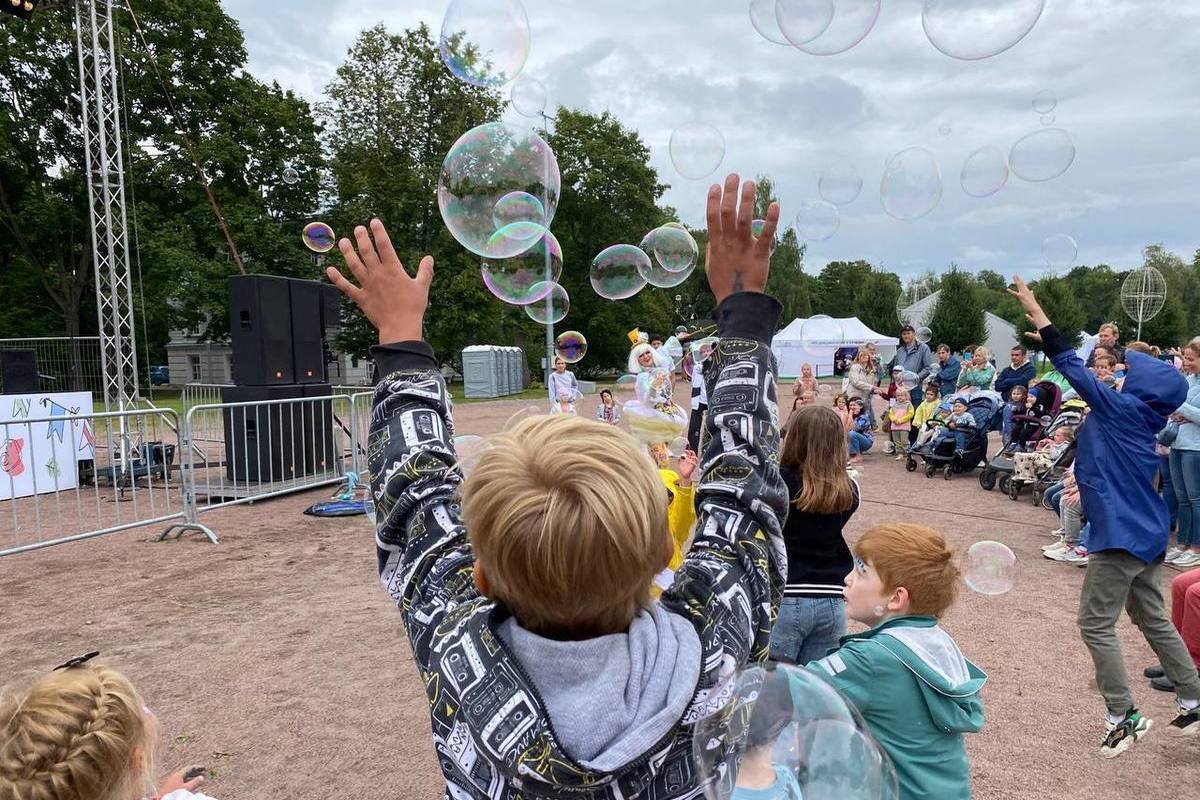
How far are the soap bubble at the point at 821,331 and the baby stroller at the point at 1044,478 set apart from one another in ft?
73.5

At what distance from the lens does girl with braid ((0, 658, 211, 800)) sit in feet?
4.66

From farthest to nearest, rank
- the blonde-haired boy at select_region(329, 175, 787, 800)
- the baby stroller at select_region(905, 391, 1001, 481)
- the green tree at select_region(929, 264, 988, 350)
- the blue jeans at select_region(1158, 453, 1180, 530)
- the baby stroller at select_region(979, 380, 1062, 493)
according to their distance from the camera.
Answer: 1. the green tree at select_region(929, 264, 988, 350)
2. the baby stroller at select_region(905, 391, 1001, 481)
3. the baby stroller at select_region(979, 380, 1062, 493)
4. the blue jeans at select_region(1158, 453, 1180, 530)
5. the blonde-haired boy at select_region(329, 175, 787, 800)

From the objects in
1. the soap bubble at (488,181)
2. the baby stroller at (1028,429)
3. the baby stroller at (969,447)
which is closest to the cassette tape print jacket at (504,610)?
the soap bubble at (488,181)

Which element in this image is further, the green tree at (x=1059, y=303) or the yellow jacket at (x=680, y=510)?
the green tree at (x=1059, y=303)

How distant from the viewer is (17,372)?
12.1 metres

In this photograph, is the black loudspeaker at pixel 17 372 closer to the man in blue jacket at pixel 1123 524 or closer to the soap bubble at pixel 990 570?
the soap bubble at pixel 990 570

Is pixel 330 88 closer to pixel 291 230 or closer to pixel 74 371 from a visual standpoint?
pixel 291 230

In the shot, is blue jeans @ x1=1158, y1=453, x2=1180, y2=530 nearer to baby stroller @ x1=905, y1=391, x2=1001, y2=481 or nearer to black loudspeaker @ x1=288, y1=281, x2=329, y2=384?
baby stroller @ x1=905, y1=391, x2=1001, y2=481

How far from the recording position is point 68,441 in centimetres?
1093

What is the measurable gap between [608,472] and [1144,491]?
3.63m

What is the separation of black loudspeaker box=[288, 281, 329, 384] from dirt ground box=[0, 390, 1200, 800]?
142 inches

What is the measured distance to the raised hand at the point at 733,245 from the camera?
1380 millimetres

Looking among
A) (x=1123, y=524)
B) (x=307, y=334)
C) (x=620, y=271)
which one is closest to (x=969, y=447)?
(x=620, y=271)

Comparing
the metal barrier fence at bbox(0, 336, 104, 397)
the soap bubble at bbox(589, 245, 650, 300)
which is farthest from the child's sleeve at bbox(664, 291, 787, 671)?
the metal barrier fence at bbox(0, 336, 104, 397)
